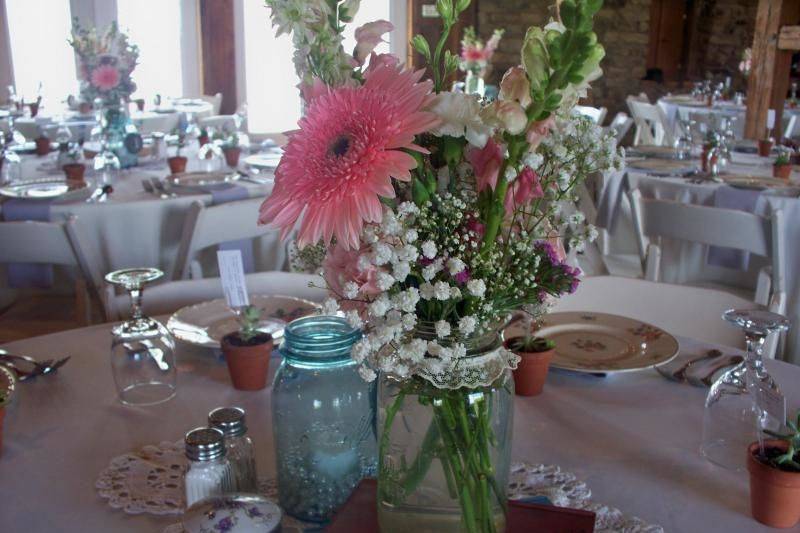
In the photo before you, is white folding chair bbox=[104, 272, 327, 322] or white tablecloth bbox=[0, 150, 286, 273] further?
white tablecloth bbox=[0, 150, 286, 273]

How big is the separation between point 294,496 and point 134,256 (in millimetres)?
1896

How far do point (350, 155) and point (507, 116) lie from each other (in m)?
0.12

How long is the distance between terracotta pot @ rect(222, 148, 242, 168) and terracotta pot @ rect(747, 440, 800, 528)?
9.04 ft

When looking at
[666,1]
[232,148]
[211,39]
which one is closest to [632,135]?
[666,1]

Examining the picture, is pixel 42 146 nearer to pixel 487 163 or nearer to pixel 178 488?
pixel 178 488

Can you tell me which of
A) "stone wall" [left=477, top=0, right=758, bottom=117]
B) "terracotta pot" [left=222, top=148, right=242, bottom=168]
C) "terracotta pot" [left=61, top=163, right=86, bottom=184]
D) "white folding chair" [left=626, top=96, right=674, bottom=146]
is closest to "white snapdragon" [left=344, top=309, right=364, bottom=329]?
"terracotta pot" [left=61, top=163, right=86, bottom=184]

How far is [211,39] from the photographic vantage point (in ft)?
23.5

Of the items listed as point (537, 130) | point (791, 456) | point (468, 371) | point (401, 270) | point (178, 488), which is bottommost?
point (178, 488)

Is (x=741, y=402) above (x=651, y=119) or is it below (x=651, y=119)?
below

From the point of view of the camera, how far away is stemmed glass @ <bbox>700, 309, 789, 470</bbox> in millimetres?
953

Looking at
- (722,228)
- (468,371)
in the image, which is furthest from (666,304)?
(468,371)

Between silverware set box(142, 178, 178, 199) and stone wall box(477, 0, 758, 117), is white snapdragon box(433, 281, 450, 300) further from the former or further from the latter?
stone wall box(477, 0, 758, 117)

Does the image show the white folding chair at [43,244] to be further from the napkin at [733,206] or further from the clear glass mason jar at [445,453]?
the napkin at [733,206]

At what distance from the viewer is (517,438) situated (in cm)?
109
